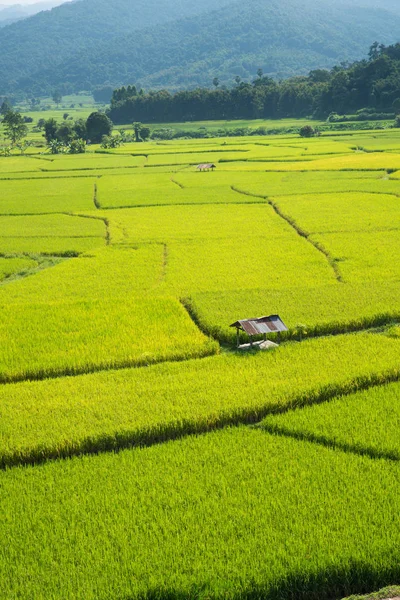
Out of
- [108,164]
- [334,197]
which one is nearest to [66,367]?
[334,197]

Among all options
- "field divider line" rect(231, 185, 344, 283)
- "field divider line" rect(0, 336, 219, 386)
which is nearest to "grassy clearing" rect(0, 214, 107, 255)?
"field divider line" rect(231, 185, 344, 283)

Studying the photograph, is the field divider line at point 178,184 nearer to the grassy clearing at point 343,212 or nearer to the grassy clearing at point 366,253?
the grassy clearing at point 343,212

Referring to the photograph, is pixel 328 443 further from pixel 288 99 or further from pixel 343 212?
pixel 288 99

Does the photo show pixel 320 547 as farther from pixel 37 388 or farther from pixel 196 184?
pixel 196 184

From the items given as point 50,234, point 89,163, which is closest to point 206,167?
point 89,163

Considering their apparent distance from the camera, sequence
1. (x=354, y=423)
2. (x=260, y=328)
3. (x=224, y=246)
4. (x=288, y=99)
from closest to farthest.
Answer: (x=354, y=423) → (x=260, y=328) → (x=224, y=246) → (x=288, y=99)

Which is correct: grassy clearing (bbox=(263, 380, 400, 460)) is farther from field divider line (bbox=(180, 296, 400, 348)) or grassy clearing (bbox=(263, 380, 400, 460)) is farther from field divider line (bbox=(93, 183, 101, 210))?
field divider line (bbox=(93, 183, 101, 210))
